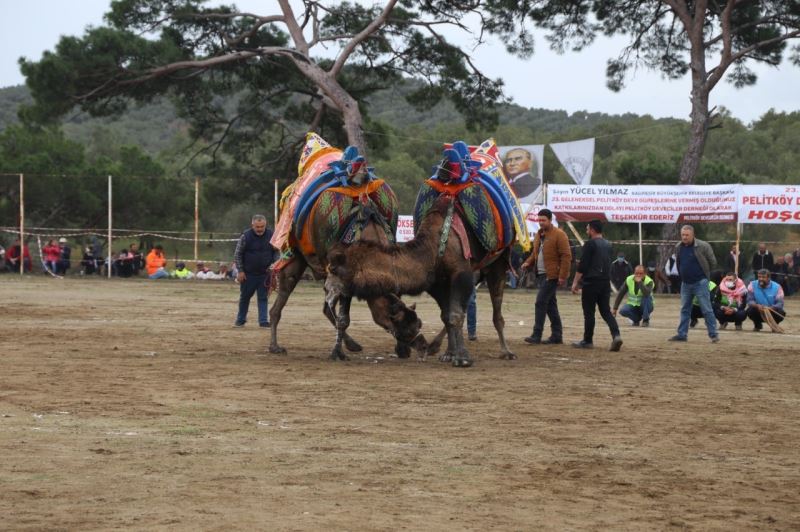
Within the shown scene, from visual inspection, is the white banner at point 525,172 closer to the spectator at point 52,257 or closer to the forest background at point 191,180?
the forest background at point 191,180

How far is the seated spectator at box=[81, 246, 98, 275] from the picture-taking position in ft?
125

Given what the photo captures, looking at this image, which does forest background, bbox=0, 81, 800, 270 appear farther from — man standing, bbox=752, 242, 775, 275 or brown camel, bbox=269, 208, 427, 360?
brown camel, bbox=269, 208, 427, 360

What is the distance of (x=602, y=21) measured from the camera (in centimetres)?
3697

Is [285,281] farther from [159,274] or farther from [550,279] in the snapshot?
[159,274]

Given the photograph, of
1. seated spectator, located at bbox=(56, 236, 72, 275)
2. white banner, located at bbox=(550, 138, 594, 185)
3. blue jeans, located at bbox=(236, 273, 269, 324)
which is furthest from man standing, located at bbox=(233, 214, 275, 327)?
seated spectator, located at bbox=(56, 236, 72, 275)

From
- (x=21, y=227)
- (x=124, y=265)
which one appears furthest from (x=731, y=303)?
(x=21, y=227)


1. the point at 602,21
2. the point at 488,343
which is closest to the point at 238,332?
the point at 488,343

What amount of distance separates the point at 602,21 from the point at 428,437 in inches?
1173

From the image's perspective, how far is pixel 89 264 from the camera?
126 ft

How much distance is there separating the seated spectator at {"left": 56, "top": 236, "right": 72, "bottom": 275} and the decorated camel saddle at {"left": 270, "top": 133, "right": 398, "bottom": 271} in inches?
930

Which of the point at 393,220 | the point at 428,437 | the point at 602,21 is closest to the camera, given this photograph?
the point at 428,437

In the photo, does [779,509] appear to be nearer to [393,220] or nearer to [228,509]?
[228,509]

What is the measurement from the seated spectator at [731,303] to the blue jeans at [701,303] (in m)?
3.27

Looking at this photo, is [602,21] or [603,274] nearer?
[603,274]
